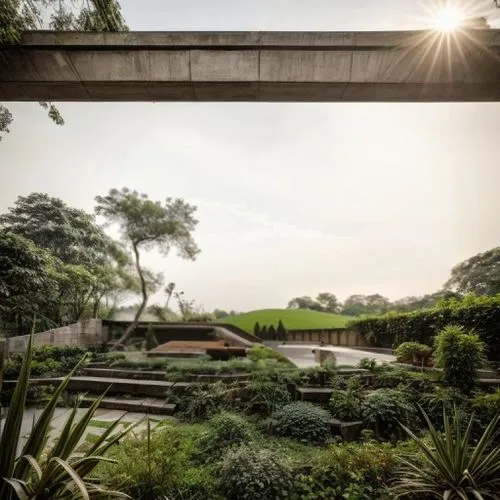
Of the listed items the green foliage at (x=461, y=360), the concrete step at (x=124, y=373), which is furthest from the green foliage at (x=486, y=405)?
the concrete step at (x=124, y=373)

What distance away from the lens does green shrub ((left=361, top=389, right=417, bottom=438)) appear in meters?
4.75

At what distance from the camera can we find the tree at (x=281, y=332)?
25.5 meters

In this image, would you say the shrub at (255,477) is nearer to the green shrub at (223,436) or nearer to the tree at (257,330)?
the green shrub at (223,436)

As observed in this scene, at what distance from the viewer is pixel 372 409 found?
4.89 meters

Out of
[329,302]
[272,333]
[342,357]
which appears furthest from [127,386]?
[329,302]

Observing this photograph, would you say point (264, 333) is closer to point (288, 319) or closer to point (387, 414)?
point (288, 319)

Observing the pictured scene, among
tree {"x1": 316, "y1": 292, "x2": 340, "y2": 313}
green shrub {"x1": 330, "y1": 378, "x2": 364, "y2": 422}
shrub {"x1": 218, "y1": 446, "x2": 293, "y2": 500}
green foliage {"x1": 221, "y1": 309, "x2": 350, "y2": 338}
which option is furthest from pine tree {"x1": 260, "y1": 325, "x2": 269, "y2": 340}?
shrub {"x1": 218, "y1": 446, "x2": 293, "y2": 500}

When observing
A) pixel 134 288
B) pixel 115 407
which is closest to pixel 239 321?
pixel 134 288

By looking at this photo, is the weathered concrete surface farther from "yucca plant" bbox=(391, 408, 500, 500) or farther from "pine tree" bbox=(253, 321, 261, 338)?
"pine tree" bbox=(253, 321, 261, 338)

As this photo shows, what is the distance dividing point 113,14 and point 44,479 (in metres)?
4.88

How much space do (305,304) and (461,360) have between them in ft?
80.5

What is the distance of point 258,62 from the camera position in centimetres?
339

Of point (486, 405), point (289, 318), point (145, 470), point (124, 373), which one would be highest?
point (289, 318)

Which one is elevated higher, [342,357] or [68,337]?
[68,337]
